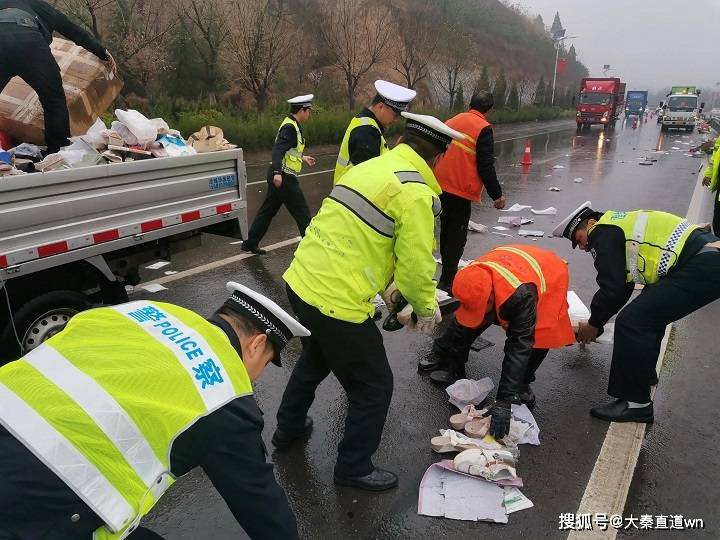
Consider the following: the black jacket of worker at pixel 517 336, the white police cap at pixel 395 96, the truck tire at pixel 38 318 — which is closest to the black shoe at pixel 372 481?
the black jacket of worker at pixel 517 336

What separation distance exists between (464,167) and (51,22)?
3.50m

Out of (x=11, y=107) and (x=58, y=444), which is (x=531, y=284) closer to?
(x=58, y=444)

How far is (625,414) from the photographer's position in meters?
3.20

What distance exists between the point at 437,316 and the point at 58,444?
1.91 m

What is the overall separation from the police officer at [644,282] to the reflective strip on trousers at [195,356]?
2510mm

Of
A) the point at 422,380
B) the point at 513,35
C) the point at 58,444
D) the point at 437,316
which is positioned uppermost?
the point at 513,35

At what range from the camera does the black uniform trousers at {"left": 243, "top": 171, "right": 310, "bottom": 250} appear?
585 cm

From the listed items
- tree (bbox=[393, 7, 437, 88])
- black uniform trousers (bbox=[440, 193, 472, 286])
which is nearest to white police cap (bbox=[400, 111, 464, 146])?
black uniform trousers (bbox=[440, 193, 472, 286])

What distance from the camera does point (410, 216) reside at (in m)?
2.27

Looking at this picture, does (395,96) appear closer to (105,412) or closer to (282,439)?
(282,439)

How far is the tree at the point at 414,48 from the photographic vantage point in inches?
1082

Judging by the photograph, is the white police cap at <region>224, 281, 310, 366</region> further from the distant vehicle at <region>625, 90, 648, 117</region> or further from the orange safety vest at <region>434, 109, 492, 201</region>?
the distant vehicle at <region>625, 90, 648, 117</region>

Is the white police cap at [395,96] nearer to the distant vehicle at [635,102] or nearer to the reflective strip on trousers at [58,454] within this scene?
the reflective strip on trousers at [58,454]

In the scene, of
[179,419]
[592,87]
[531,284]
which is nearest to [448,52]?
[592,87]
